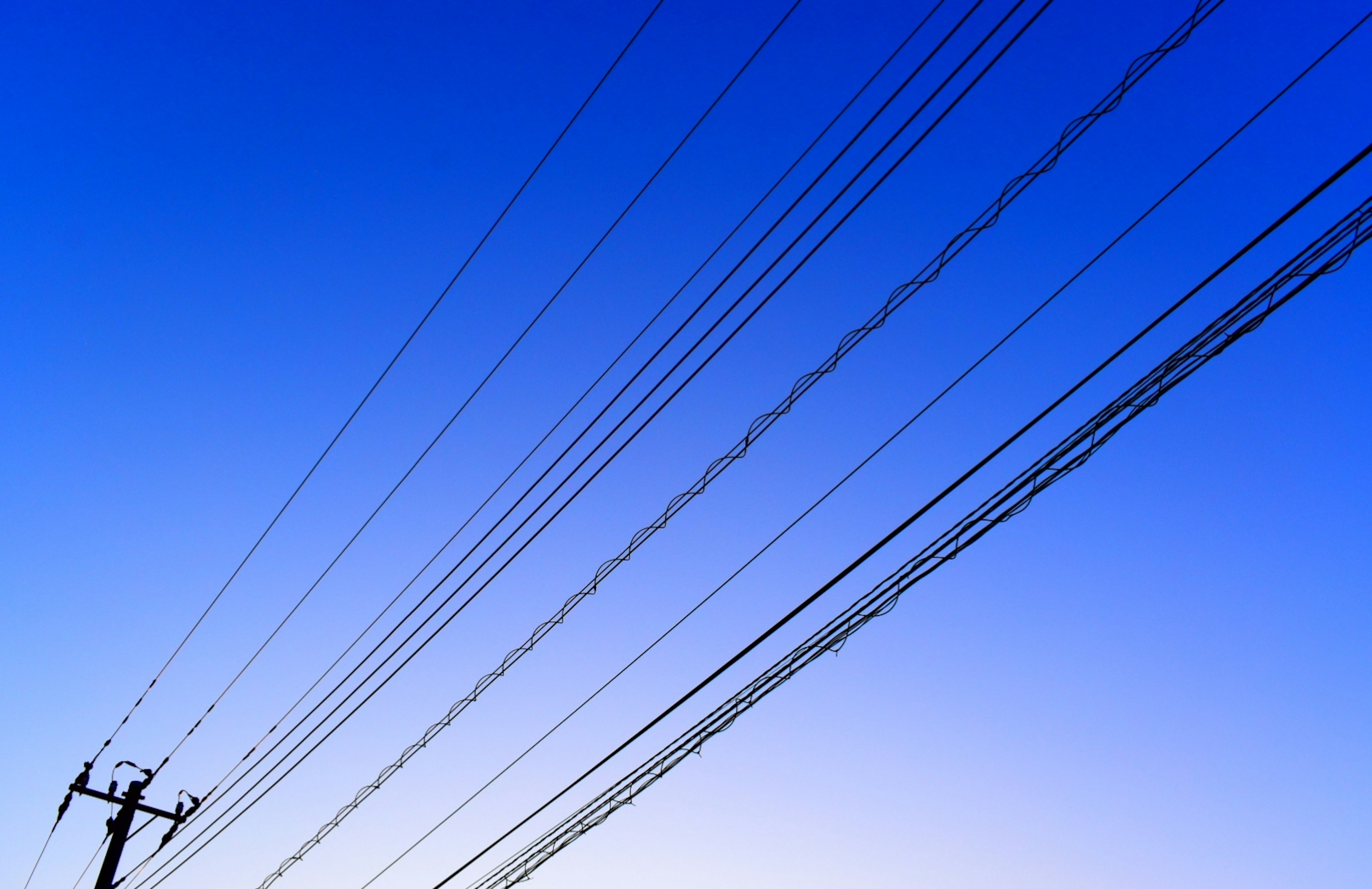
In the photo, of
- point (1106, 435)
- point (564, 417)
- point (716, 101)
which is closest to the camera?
point (1106, 435)

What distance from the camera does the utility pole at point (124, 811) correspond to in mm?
14820

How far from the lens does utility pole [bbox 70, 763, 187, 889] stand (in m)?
14.8

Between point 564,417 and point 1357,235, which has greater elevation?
point 564,417

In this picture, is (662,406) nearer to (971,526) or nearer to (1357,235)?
(971,526)

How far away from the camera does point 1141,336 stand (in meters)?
5.32

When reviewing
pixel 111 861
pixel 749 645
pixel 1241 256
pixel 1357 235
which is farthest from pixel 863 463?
pixel 111 861

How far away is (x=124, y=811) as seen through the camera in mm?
15242

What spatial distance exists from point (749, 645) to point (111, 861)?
13281 millimetres

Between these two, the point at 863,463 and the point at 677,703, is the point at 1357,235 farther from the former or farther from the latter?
the point at 677,703

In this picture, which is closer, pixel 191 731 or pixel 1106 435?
pixel 1106 435

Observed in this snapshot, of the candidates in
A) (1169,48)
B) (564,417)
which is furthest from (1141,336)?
(564,417)

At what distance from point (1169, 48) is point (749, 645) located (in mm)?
4987

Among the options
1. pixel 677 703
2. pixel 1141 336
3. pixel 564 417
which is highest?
pixel 564 417

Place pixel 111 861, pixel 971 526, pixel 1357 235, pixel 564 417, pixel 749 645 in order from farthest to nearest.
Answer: pixel 111 861, pixel 564 417, pixel 749 645, pixel 971 526, pixel 1357 235
